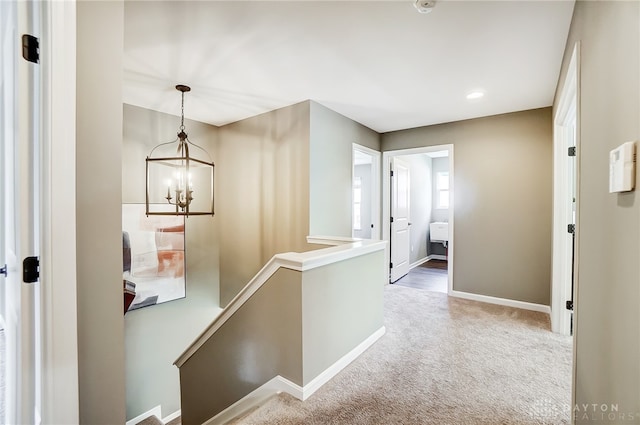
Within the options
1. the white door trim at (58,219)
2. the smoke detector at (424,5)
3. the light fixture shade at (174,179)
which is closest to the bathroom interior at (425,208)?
the light fixture shade at (174,179)

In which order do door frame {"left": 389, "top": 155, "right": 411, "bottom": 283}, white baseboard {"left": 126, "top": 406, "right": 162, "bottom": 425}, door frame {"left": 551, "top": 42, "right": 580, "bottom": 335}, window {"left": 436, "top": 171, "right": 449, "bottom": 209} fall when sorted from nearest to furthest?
door frame {"left": 551, "top": 42, "right": 580, "bottom": 335} < white baseboard {"left": 126, "top": 406, "right": 162, "bottom": 425} < door frame {"left": 389, "top": 155, "right": 411, "bottom": 283} < window {"left": 436, "top": 171, "right": 449, "bottom": 209}

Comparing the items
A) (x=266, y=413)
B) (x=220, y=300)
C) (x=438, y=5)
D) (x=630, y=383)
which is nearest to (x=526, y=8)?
(x=438, y=5)

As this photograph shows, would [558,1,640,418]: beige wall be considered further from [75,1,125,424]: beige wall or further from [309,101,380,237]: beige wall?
[309,101,380,237]: beige wall

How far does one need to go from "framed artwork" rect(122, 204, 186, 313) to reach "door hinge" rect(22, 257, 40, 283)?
2556mm

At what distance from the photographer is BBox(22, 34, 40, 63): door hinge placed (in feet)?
3.09

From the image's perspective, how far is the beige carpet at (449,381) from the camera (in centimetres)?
166

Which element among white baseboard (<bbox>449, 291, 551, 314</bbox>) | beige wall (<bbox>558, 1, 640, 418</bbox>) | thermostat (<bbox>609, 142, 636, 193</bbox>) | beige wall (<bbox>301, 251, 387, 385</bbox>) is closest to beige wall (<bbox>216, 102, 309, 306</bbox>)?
beige wall (<bbox>301, 251, 387, 385</bbox>)

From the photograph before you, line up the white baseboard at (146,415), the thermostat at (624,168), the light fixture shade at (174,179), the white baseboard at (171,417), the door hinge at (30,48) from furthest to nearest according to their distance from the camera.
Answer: the white baseboard at (171,417) → the white baseboard at (146,415) → the light fixture shade at (174,179) → the door hinge at (30,48) → the thermostat at (624,168)

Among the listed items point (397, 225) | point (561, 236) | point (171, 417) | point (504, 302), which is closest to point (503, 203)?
point (561, 236)

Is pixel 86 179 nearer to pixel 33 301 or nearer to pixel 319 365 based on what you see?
pixel 33 301

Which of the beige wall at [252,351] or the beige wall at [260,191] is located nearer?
the beige wall at [252,351]

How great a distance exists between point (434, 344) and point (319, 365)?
3.77 ft

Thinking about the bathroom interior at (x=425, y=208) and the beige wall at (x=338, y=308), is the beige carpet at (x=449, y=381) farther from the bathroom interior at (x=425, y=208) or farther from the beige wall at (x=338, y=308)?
the bathroom interior at (x=425, y=208)

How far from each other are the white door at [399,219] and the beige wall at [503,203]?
35.4 inches
